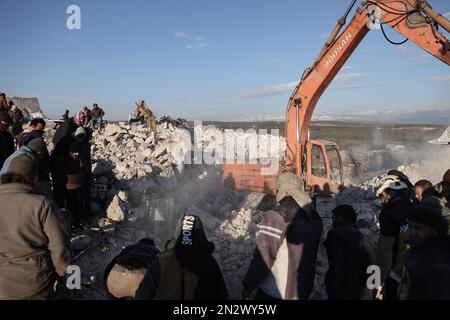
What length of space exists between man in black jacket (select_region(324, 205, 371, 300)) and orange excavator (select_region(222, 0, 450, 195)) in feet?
16.6

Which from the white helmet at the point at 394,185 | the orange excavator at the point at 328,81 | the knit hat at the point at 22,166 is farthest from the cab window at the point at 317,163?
the knit hat at the point at 22,166

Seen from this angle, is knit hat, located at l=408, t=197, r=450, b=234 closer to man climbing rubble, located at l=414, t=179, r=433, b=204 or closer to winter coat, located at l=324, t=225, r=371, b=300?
winter coat, located at l=324, t=225, r=371, b=300

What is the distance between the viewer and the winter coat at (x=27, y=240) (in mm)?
2545

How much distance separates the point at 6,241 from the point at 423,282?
9.98ft

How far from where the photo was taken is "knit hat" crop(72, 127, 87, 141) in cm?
570

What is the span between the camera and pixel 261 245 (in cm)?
285

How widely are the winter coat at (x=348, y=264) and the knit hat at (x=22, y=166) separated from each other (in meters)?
2.67

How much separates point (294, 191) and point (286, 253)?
547 mm

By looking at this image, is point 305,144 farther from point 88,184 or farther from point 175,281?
point 175,281

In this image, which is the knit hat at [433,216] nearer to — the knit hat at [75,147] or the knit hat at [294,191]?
the knit hat at [294,191]

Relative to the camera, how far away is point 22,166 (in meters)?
2.63

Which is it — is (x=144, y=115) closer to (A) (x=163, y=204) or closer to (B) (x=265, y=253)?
(A) (x=163, y=204)

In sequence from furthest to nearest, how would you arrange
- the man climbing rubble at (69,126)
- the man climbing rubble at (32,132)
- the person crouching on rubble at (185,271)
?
the man climbing rubble at (69,126) → the man climbing rubble at (32,132) → the person crouching on rubble at (185,271)

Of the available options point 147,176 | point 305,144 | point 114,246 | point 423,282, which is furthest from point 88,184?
point 423,282
